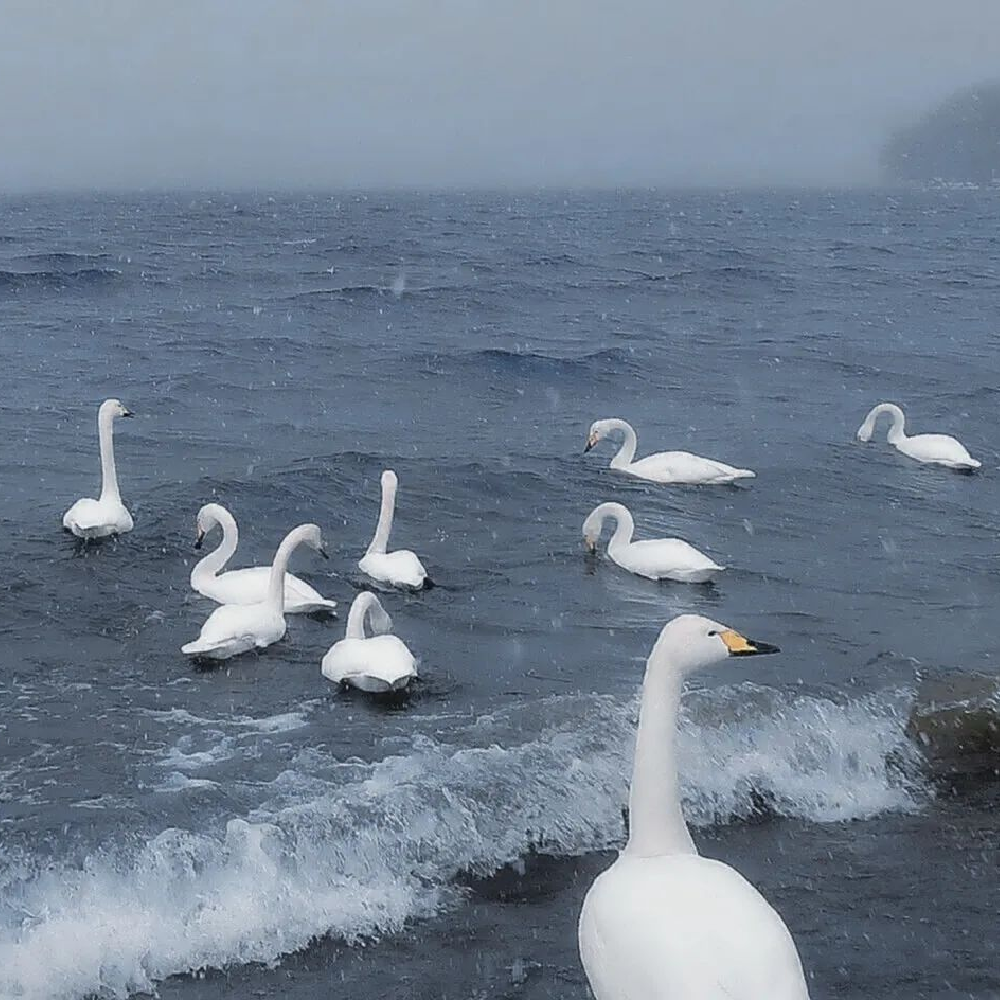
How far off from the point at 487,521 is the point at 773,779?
6.58 meters

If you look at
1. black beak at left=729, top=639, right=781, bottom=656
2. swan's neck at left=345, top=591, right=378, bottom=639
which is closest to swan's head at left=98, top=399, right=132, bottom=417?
swan's neck at left=345, top=591, right=378, bottom=639

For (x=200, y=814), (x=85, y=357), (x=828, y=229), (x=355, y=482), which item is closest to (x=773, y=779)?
(x=200, y=814)

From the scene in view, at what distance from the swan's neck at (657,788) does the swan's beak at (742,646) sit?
0.38m

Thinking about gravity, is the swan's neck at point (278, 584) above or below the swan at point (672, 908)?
below

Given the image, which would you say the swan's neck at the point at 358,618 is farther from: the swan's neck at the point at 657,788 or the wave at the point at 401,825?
the swan's neck at the point at 657,788

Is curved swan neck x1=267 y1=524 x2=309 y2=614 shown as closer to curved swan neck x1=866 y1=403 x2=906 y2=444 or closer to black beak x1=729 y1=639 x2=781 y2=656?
black beak x1=729 y1=639 x2=781 y2=656

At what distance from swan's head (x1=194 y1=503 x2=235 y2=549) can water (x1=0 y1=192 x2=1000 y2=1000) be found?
32 centimetres

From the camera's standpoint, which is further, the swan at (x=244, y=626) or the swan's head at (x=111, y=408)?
the swan's head at (x=111, y=408)

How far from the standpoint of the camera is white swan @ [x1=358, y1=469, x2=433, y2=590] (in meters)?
13.0

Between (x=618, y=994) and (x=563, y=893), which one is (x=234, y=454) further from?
→ (x=618, y=994)

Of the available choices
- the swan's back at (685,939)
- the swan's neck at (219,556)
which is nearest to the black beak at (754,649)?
the swan's back at (685,939)

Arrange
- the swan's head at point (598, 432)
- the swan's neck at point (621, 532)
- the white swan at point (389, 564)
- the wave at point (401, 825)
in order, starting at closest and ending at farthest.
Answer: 1. the wave at point (401, 825)
2. the white swan at point (389, 564)
3. the swan's neck at point (621, 532)
4. the swan's head at point (598, 432)

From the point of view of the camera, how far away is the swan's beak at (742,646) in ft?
20.2

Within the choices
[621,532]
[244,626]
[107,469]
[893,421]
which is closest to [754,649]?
[244,626]
